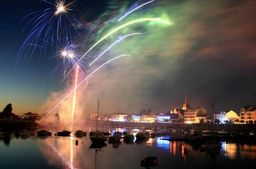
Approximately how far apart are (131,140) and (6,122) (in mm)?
91844

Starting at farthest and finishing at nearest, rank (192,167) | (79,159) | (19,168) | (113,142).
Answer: (113,142) < (79,159) < (192,167) < (19,168)

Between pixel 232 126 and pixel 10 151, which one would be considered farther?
pixel 232 126

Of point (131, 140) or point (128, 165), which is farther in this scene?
point (131, 140)

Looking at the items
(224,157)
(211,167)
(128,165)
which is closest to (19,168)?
(128,165)

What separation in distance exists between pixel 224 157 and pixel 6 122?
445 feet

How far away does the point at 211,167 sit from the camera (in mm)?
61812

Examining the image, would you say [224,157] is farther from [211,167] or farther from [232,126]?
[232,126]

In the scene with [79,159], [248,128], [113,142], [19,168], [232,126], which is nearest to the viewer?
[19,168]

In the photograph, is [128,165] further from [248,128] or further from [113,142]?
[248,128]

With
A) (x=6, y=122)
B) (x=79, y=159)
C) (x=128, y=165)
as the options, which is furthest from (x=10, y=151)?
(x=6, y=122)

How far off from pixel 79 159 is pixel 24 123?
137 meters

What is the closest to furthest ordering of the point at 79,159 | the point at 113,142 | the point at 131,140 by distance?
the point at 79,159 → the point at 113,142 → the point at 131,140

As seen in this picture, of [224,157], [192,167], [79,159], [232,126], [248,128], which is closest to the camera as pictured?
[192,167]

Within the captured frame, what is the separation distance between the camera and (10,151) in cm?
7650
